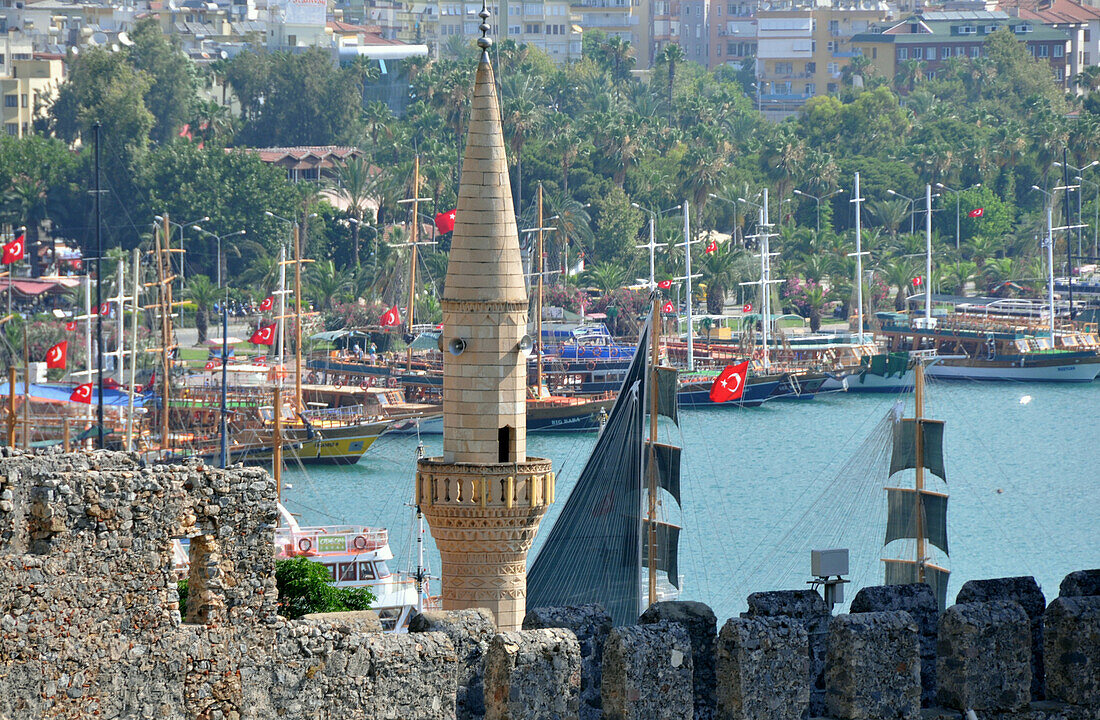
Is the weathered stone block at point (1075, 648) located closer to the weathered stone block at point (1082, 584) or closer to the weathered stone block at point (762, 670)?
the weathered stone block at point (1082, 584)

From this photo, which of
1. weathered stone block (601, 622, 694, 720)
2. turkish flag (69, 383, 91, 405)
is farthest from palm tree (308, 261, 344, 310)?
weathered stone block (601, 622, 694, 720)

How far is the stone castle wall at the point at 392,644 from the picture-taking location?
55.8 ft

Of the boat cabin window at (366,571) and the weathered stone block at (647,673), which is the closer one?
the weathered stone block at (647,673)

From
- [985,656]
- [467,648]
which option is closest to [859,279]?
[985,656]

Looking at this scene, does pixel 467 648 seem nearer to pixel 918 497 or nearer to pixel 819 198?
pixel 918 497

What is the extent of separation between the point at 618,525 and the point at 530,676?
2515 centimetres

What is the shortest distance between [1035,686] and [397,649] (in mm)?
5783

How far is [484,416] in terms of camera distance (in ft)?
107

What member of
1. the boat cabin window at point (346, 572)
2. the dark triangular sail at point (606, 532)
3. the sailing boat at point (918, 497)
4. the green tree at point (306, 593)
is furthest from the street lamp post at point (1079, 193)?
the green tree at point (306, 593)

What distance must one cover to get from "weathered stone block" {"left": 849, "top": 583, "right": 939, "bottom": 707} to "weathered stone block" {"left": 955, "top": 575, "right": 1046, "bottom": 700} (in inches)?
15.9

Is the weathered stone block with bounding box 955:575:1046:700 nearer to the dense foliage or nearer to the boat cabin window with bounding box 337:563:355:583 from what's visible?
the boat cabin window with bounding box 337:563:355:583

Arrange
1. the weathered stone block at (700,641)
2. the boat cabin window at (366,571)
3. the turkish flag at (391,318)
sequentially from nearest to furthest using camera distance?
the weathered stone block at (700,641) → the boat cabin window at (366,571) → the turkish flag at (391,318)

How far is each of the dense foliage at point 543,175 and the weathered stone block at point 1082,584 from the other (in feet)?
362

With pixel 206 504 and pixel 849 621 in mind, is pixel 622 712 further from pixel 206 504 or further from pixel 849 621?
pixel 206 504
